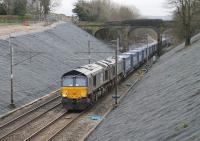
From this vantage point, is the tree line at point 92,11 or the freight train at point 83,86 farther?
the tree line at point 92,11

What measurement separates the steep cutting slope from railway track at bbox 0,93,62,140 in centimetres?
209

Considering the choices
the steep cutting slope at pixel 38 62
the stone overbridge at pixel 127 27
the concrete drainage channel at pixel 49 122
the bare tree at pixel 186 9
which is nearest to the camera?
the concrete drainage channel at pixel 49 122

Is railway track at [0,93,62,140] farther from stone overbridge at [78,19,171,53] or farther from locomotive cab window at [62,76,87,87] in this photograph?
stone overbridge at [78,19,171,53]

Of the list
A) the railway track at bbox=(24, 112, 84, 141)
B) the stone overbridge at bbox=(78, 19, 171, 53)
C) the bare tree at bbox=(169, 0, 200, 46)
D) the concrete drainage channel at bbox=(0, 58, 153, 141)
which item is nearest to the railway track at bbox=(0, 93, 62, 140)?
the concrete drainage channel at bbox=(0, 58, 153, 141)

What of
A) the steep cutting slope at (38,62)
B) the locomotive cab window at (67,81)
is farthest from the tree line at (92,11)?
the locomotive cab window at (67,81)

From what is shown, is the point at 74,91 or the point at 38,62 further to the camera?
the point at 38,62

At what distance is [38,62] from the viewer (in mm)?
55719

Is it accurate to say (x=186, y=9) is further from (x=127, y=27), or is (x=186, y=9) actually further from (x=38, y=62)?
(x=127, y=27)

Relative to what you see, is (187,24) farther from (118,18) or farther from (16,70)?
(118,18)

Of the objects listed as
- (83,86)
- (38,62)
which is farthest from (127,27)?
(83,86)

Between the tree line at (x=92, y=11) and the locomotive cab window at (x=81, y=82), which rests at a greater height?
the tree line at (x=92, y=11)

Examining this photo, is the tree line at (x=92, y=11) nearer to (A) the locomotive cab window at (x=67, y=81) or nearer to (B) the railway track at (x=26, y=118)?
(B) the railway track at (x=26, y=118)

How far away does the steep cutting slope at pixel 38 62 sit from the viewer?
40938mm

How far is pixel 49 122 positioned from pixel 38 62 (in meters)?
27.3
